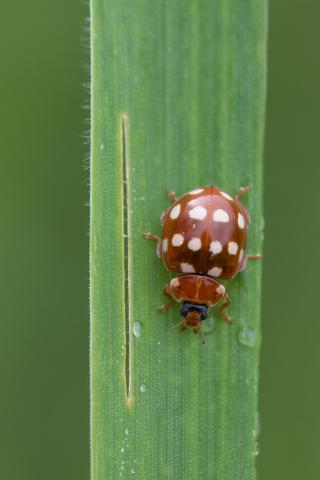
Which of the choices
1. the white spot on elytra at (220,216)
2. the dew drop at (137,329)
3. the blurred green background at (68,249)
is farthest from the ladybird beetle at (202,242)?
the blurred green background at (68,249)

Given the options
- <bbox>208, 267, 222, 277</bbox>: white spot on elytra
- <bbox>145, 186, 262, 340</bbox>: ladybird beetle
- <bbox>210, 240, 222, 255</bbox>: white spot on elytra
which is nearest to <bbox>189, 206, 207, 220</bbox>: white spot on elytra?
<bbox>145, 186, 262, 340</bbox>: ladybird beetle

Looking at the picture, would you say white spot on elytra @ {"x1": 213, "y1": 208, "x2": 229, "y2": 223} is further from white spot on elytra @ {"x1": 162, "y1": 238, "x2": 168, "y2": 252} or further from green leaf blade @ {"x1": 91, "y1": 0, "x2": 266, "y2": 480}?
white spot on elytra @ {"x1": 162, "y1": 238, "x2": 168, "y2": 252}

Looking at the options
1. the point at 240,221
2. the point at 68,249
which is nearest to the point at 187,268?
the point at 240,221

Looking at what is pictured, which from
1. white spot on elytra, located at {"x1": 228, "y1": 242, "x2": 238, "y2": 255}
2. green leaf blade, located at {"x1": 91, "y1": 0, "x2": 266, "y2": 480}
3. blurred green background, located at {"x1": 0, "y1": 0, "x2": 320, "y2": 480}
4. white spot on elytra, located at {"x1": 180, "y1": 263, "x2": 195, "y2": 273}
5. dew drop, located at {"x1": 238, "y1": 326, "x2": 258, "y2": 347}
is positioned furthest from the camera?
blurred green background, located at {"x1": 0, "y1": 0, "x2": 320, "y2": 480}

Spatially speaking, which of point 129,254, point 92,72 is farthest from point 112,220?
point 92,72

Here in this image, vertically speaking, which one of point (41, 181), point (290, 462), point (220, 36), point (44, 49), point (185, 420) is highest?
point (44, 49)

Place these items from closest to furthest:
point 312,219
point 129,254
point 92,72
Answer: point 92,72 → point 129,254 → point 312,219

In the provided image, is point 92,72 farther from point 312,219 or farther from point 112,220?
point 312,219
